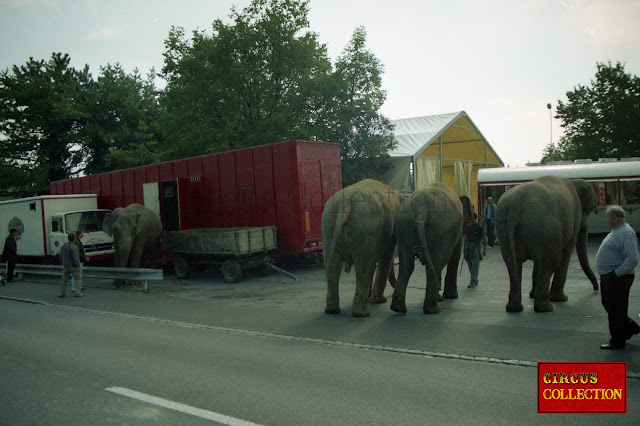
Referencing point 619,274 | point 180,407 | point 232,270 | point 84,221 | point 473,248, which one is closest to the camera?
point 180,407

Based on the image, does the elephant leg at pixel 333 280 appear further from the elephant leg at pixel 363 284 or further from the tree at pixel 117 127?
the tree at pixel 117 127

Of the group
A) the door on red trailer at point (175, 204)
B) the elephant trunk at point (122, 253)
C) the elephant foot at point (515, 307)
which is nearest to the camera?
the elephant foot at point (515, 307)

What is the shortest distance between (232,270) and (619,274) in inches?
438

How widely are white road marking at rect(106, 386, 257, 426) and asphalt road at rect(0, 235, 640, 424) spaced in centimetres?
2

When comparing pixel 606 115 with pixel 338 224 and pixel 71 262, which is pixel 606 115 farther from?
pixel 71 262

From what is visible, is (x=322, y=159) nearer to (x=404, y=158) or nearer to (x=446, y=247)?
(x=446, y=247)

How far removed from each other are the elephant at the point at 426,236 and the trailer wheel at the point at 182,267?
922cm

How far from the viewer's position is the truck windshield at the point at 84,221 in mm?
19250

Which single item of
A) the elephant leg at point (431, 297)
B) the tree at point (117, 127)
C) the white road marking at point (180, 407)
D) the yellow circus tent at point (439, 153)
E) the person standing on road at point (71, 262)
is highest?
the tree at point (117, 127)

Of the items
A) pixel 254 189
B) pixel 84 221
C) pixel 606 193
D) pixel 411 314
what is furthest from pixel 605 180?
pixel 84 221

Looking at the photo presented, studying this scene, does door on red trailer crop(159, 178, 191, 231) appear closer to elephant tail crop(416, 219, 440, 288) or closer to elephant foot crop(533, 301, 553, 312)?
elephant tail crop(416, 219, 440, 288)

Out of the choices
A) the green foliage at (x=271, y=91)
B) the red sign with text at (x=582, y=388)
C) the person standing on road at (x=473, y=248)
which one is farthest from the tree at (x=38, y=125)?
the red sign with text at (x=582, y=388)

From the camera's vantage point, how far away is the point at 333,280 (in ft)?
31.9

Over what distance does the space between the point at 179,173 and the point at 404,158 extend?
11824mm
